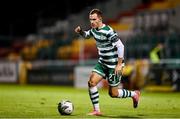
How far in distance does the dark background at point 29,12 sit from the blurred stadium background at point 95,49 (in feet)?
0.93

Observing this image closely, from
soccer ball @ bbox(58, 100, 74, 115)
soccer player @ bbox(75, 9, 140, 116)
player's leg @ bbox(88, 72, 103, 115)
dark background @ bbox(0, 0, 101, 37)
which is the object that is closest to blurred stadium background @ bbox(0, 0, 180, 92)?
dark background @ bbox(0, 0, 101, 37)

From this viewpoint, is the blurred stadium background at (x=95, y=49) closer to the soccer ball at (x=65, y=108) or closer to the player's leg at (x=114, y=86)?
the player's leg at (x=114, y=86)

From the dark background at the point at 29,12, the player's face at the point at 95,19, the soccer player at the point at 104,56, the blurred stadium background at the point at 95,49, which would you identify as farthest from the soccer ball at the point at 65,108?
the dark background at the point at 29,12

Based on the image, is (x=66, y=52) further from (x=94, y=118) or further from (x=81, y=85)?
(x=94, y=118)

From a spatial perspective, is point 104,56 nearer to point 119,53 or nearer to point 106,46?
point 106,46

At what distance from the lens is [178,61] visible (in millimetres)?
24828

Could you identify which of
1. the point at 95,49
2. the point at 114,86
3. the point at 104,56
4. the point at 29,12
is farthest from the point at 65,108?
the point at 29,12

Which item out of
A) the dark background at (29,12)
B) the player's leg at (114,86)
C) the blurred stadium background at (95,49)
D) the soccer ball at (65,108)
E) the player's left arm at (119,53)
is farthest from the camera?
the dark background at (29,12)

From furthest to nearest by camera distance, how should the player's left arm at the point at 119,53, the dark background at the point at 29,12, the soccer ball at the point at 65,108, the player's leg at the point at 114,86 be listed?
1. the dark background at the point at 29,12
2. the player's leg at the point at 114,86
3. the soccer ball at the point at 65,108
4. the player's left arm at the point at 119,53

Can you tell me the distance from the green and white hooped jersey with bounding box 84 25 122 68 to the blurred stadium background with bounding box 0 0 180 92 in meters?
12.6

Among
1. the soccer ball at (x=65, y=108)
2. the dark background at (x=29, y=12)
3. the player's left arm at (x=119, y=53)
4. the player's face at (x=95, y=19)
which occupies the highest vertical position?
the dark background at (x=29, y=12)

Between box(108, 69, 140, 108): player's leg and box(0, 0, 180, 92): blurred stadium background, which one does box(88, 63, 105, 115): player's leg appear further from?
box(0, 0, 180, 92): blurred stadium background

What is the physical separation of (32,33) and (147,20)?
395 inches

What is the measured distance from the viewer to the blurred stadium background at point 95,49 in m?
25.9
